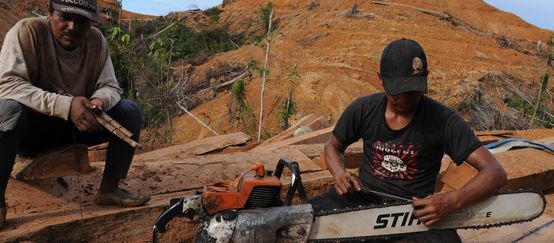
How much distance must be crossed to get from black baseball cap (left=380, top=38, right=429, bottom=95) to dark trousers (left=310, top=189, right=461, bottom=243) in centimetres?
67

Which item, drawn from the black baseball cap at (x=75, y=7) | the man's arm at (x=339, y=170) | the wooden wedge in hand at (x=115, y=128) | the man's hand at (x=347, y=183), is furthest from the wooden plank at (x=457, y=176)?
the black baseball cap at (x=75, y=7)

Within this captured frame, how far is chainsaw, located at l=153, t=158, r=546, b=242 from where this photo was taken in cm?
227

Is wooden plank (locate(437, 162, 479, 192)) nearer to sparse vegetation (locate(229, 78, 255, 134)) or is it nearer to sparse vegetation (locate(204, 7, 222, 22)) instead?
sparse vegetation (locate(229, 78, 255, 134))

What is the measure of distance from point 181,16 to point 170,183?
26.0 m

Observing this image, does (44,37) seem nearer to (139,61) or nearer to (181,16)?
(139,61)

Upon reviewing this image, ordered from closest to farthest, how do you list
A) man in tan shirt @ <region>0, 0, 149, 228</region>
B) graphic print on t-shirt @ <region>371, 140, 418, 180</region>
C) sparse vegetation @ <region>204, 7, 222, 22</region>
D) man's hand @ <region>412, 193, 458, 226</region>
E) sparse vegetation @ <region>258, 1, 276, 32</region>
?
man's hand @ <region>412, 193, 458, 226</region>, man in tan shirt @ <region>0, 0, 149, 228</region>, graphic print on t-shirt @ <region>371, 140, 418, 180</region>, sparse vegetation @ <region>258, 1, 276, 32</region>, sparse vegetation @ <region>204, 7, 222, 22</region>

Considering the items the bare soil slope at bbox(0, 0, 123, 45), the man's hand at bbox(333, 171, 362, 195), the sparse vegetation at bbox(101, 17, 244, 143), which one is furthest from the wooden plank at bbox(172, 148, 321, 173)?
the bare soil slope at bbox(0, 0, 123, 45)

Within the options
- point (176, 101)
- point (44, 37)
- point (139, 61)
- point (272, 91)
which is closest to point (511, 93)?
point (272, 91)

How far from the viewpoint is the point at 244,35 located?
24.1 metres

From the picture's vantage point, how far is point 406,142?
2.84 metres

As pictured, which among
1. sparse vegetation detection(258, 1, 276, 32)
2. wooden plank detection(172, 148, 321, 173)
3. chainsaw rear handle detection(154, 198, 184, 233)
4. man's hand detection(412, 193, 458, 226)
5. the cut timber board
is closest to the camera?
chainsaw rear handle detection(154, 198, 184, 233)

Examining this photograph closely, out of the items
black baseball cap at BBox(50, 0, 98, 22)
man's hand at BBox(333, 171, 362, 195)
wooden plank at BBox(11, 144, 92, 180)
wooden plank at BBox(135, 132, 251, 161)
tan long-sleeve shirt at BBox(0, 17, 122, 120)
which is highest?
black baseball cap at BBox(50, 0, 98, 22)

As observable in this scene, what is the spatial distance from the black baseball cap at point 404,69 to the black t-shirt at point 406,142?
287mm

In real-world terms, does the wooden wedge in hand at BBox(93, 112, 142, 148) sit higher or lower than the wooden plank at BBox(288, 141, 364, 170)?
higher
